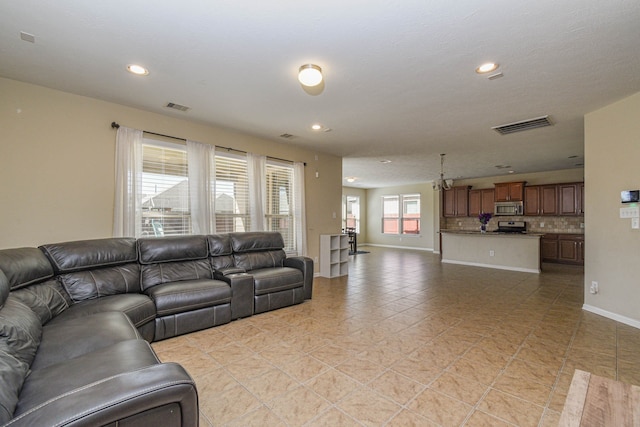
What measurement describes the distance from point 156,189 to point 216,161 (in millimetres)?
989

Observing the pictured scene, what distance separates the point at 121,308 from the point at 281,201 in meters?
3.25

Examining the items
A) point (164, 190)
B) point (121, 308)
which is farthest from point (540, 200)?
point (121, 308)

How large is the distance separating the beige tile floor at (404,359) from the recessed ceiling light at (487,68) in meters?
2.60

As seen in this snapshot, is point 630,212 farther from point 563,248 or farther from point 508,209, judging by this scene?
point 508,209

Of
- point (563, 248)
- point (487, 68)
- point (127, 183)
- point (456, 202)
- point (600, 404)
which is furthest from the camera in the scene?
point (456, 202)

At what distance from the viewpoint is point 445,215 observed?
32.0ft

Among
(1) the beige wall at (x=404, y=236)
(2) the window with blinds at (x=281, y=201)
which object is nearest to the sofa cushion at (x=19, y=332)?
(2) the window with blinds at (x=281, y=201)

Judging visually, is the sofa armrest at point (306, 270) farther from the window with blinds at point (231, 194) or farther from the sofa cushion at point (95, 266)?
the sofa cushion at point (95, 266)

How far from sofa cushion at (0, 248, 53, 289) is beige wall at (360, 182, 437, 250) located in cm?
1026

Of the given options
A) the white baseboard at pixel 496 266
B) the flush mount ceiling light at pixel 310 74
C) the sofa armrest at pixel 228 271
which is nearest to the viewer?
the flush mount ceiling light at pixel 310 74

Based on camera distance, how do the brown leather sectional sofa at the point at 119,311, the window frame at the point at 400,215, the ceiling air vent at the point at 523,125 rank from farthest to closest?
the window frame at the point at 400,215 < the ceiling air vent at the point at 523,125 < the brown leather sectional sofa at the point at 119,311

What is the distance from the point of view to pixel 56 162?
3.20 metres

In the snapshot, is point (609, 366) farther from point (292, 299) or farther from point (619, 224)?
point (292, 299)

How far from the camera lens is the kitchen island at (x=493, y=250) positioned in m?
6.43
